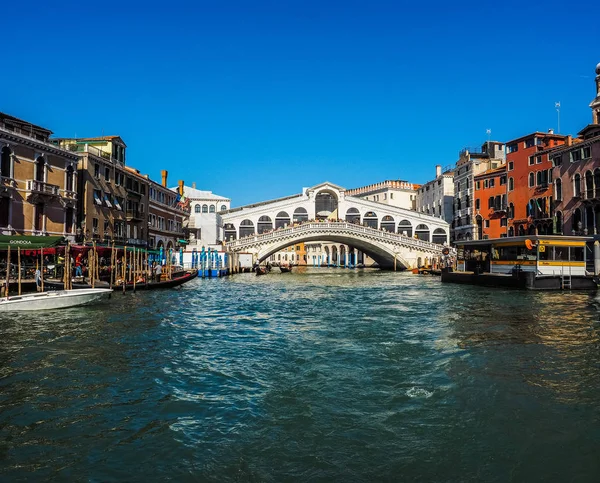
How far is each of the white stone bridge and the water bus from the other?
16064 mm

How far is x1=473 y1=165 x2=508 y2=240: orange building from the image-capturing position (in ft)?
117

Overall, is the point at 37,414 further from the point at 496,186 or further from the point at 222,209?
the point at 222,209

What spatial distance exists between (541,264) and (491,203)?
16.8 metres

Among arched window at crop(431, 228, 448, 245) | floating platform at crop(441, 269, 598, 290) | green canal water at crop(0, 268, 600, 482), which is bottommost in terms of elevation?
green canal water at crop(0, 268, 600, 482)

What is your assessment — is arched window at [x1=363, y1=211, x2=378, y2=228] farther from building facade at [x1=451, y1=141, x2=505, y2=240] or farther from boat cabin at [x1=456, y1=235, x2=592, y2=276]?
boat cabin at [x1=456, y1=235, x2=592, y2=276]

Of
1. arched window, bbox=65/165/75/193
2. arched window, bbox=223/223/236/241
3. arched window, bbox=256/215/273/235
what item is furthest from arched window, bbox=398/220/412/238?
arched window, bbox=65/165/75/193

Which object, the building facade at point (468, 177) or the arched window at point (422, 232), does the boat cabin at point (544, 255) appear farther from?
the arched window at point (422, 232)

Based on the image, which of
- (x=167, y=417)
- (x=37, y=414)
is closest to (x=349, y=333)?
(x=167, y=417)

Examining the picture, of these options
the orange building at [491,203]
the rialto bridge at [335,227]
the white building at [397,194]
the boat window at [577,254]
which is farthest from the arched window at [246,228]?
the boat window at [577,254]

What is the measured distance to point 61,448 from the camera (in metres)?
4.43

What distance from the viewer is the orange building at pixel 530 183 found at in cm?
3052

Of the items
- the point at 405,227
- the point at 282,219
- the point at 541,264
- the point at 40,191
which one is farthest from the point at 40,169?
the point at 405,227

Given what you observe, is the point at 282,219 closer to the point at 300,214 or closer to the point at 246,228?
the point at 300,214

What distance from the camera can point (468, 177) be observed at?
40.0 metres
